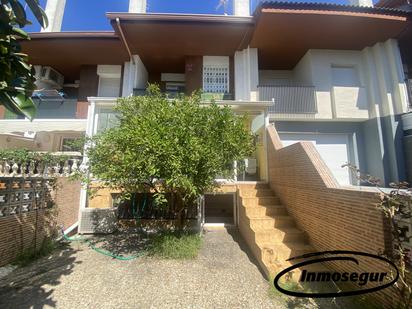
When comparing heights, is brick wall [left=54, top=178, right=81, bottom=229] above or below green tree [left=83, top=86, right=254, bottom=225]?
below

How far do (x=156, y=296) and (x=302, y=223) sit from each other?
4.75 metres

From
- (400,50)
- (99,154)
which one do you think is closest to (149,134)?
(99,154)

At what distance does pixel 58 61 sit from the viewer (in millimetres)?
15031

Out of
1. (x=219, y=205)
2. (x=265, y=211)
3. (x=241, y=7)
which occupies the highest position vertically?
(x=241, y=7)

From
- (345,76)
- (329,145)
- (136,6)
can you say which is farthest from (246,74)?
(136,6)

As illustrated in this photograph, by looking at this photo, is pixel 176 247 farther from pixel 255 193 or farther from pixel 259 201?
pixel 255 193

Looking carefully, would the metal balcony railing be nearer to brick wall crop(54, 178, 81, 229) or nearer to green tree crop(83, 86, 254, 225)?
green tree crop(83, 86, 254, 225)

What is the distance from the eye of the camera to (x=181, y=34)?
41.7 ft

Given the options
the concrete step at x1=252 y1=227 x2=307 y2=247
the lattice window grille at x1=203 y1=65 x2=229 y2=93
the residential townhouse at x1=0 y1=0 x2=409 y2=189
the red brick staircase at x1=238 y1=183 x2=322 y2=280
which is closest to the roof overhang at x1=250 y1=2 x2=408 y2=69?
the residential townhouse at x1=0 y1=0 x2=409 y2=189

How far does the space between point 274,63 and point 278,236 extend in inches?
519

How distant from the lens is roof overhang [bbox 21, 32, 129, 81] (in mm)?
13016

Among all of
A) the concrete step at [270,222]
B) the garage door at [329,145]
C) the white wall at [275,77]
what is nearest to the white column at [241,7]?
the white wall at [275,77]

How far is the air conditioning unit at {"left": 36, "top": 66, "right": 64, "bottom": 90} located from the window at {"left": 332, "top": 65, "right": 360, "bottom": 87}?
66.2 ft

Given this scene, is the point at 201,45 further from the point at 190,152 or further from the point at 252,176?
the point at 190,152
